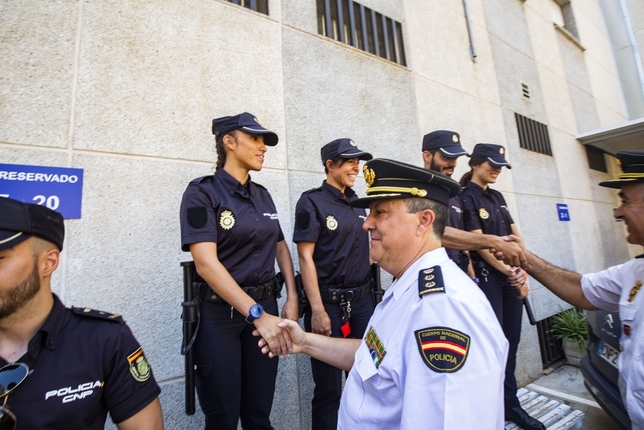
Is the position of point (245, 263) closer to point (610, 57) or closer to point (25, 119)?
point (25, 119)

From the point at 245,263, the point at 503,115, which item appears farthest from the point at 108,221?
the point at 503,115

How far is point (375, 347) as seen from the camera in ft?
3.74

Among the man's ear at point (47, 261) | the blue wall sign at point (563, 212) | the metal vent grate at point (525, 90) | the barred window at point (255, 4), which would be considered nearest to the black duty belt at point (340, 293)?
the man's ear at point (47, 261)

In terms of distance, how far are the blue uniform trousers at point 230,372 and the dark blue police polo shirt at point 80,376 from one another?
1.45 feet

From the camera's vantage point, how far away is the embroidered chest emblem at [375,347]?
1080 millimetres

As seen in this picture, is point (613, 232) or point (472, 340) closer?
point (472, 340)

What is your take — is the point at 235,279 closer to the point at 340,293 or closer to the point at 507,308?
the point at 340,293

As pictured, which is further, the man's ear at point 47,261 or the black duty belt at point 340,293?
the black duty belt at point 340,293

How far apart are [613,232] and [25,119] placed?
30.8 feet

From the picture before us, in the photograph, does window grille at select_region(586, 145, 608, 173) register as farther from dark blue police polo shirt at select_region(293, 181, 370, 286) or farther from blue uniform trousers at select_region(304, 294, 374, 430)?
blue uniform trousers at select_region(304, 294, 374, 430)

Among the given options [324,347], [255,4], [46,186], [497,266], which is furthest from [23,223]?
[497,266]

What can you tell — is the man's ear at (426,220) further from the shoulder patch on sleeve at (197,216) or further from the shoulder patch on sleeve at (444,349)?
the shoulder patch on sleeve at (197,216)

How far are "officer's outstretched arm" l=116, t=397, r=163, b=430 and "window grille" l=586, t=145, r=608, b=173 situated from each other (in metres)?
8.56

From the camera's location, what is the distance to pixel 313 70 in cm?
331
